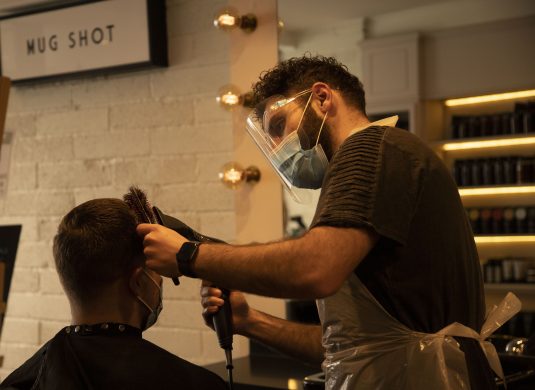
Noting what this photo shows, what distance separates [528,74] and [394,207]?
1066 mm

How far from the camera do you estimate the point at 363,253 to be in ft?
4.73

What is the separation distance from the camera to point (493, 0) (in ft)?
7.69

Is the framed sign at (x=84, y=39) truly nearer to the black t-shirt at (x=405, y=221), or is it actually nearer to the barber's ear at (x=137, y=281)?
the barber's ear at (x=137, y=281)

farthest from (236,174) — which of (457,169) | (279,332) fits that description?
(279,332)

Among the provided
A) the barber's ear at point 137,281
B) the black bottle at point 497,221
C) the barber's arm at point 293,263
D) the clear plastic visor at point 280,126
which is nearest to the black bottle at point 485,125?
the black bottle at point 497,221

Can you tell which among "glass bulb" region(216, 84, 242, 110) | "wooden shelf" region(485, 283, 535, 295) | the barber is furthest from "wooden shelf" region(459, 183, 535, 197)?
"glass bulb" region(216, 84, 242, 110)

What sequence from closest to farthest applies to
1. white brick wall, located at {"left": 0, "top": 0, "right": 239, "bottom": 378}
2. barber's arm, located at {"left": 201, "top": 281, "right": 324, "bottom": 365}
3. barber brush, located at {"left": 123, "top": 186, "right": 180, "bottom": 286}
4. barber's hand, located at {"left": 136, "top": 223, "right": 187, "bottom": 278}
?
barber's hand, located at {"left": 136, "top": 223, "right": 187, "bottom": 278} → barber brush, located at {"left": 123, "top": 186, "right": 180, "bottom": 286} → barber's arm, located at {"left": 201, "top": 281, "right": 324, "bottom": 365} → white brick wall, located at {"left": 0, "top": 0, "right": 239, "bottom": 378}

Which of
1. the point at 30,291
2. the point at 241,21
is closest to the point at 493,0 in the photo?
the point at 241,21

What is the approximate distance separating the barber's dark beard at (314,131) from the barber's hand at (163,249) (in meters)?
0.37

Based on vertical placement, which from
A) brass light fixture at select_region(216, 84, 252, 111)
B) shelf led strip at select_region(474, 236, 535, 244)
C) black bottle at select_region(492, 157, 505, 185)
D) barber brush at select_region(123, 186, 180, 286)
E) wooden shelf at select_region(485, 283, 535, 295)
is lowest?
wooden shelf at select_region(485, 283, 535, 295)

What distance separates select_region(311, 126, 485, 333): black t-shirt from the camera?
146cm

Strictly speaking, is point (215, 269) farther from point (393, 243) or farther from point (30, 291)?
point (30, 291)

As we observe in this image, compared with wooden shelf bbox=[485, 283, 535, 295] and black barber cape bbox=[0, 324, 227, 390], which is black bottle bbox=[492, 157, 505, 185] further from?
→ black barber cape bbox=[0, 324, 227, 390]

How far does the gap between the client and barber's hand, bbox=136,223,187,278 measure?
19cm
